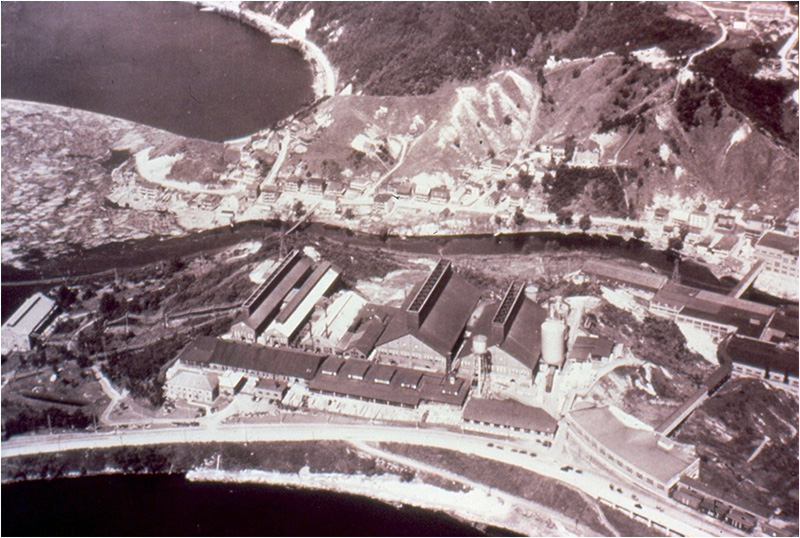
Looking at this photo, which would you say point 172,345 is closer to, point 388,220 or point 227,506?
point 227,506

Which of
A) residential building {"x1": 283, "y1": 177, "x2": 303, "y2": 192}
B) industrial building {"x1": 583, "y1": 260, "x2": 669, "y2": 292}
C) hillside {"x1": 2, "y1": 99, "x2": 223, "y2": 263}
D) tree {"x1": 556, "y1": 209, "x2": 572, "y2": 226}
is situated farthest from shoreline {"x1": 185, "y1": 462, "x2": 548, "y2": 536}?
residential building {"x1": 283, "y1": 177, "x2": 303, "y2": 192}

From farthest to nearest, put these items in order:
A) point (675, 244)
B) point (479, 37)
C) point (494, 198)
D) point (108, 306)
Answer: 1. point (479, 37)
2. point (494, 198)
3. point (675, 244)
4. point (108, 306)

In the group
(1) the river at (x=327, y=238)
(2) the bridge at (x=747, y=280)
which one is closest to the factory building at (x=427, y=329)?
(1) the river at (x=327, y=238)

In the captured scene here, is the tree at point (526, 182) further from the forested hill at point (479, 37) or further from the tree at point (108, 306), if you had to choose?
the tree at point (108, 306)

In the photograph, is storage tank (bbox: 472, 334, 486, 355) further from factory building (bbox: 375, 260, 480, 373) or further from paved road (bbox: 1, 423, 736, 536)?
paved road (bbox: 1, 423, 736, 536)

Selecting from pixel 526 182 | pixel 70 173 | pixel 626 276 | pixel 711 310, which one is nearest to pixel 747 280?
pixel 711 310

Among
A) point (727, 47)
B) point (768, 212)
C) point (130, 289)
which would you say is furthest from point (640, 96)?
point (130, 289)

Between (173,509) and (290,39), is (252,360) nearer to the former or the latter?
(173,509)
